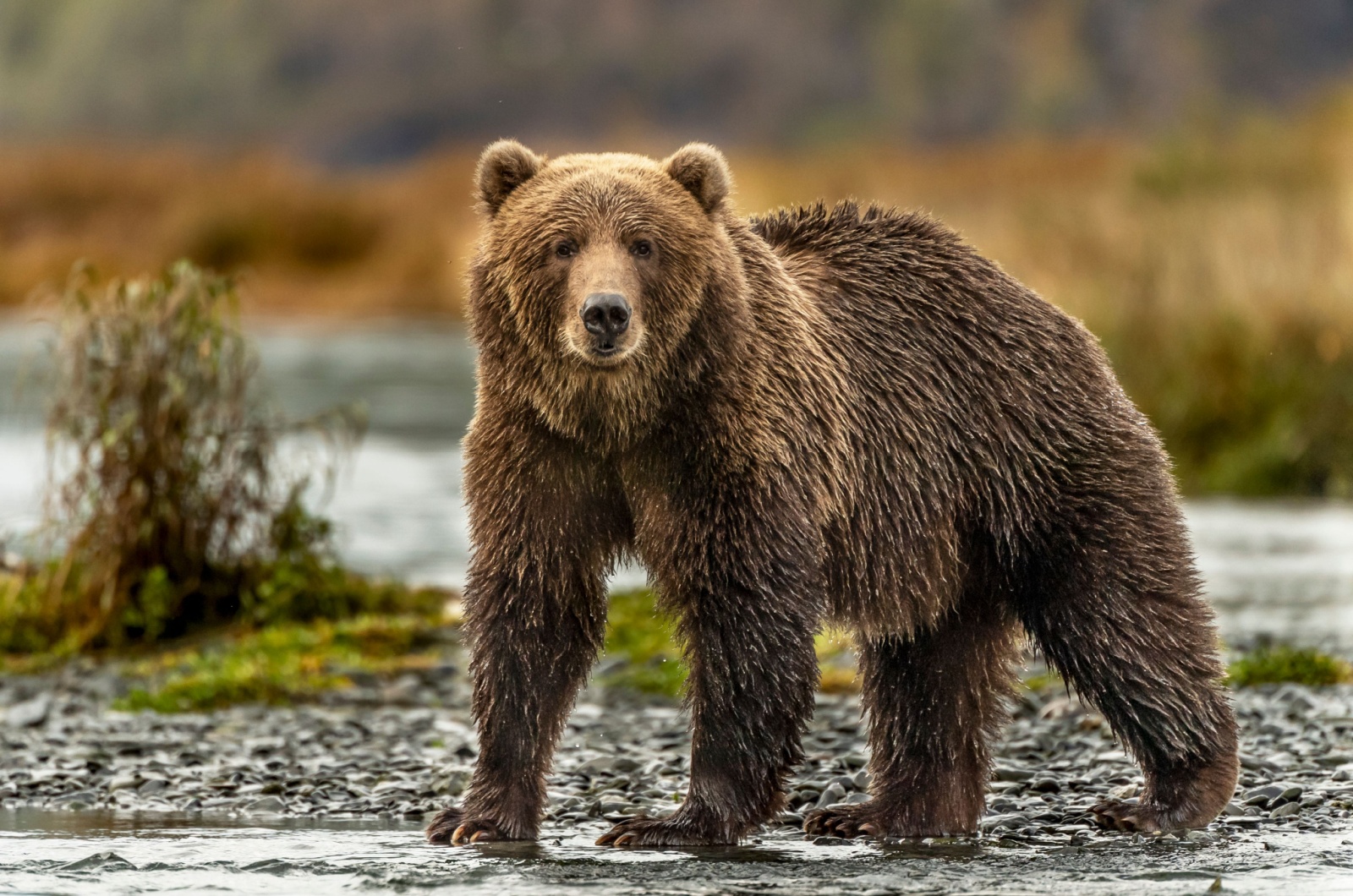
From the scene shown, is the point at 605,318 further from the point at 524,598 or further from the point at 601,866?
the point at 601,866

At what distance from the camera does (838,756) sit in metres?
7.71

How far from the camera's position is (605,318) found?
5391 millimetres

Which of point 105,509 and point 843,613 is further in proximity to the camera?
point 105,509

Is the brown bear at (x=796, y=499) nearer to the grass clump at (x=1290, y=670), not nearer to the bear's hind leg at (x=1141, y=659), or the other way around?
the bear's hind leg at (x=1141, y=659)

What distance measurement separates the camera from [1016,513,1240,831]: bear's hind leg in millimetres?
6273

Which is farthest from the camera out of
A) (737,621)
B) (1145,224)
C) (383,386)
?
(383,386)

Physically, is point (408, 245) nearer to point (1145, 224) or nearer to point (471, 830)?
point (1145, 224)

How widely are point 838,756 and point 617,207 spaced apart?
2.92 meters

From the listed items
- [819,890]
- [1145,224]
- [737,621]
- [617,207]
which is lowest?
[819,890]

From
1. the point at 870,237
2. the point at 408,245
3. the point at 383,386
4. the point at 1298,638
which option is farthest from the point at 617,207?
the point at 408,245

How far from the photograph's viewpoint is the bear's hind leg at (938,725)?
6480mm

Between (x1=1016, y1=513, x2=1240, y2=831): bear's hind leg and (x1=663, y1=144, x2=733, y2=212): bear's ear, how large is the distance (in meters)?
1.61

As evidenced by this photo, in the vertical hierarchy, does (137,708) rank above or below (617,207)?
below

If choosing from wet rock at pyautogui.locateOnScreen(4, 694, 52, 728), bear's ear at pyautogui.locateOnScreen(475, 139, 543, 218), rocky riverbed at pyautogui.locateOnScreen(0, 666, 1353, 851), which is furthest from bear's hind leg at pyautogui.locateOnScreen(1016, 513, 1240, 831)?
wet rock at pyautogui.locateOnScreen(4, 694, 52, 728)
